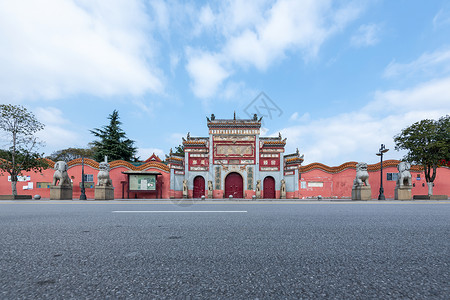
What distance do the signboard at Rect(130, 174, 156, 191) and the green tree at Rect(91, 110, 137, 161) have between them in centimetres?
1034

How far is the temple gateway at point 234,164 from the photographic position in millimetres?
22797

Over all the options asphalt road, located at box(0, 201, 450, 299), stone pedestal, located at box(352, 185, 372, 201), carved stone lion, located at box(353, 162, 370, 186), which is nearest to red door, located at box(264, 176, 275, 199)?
carved stone lion, located at box(353, 162, 370, 186)

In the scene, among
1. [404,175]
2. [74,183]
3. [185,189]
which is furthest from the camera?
[185,189]

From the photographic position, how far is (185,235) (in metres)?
2.15

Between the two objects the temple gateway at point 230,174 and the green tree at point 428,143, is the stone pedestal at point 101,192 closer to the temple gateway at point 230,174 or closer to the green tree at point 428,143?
the temple gateway at point 230,174

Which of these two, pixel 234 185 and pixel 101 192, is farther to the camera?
pixel 234 185

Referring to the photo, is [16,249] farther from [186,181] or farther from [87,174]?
[87,174]

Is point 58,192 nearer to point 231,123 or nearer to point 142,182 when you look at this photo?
point 142,182

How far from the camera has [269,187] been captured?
23312 millimetres

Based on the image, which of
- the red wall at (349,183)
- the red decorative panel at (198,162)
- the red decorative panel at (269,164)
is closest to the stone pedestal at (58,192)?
the red decorative panel at (198,162)

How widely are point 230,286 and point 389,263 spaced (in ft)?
3.18

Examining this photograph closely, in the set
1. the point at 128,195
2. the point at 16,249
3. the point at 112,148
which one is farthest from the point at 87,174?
the point at 16,249

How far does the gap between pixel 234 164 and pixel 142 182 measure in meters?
8.77

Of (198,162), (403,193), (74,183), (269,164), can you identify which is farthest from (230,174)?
(74,183)
